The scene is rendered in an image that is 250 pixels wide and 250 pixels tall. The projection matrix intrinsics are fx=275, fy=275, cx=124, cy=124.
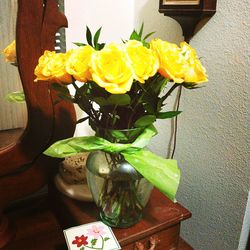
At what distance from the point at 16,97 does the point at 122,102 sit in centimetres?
35

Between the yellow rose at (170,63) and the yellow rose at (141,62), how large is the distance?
0.05 ft

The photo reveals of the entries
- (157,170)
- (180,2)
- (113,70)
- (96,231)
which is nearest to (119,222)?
(96,231)

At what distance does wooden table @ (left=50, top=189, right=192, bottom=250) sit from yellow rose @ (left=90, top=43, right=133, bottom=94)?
1.34 ft

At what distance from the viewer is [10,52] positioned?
730 millimetres

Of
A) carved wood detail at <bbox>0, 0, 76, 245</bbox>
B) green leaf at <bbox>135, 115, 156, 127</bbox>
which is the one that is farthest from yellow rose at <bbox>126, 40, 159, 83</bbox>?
carved wood detail at <bbox>0, 0, 76, 245</bbox>

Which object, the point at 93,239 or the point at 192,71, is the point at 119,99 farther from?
the point at 93,239

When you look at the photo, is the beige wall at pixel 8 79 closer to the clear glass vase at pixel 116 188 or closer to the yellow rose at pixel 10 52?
the yellow rose at pixel 10 52

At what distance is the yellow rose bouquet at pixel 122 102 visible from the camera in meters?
0.51

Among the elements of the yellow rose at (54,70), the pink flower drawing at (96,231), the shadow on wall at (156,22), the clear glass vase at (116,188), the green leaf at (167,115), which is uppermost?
the shadow on wall at (156,22)

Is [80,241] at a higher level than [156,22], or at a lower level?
lower

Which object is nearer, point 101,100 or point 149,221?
point 101,100

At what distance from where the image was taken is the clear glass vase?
2.22ft

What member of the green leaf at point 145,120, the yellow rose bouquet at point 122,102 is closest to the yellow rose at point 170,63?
the yellow rose bouquet at point 122,102

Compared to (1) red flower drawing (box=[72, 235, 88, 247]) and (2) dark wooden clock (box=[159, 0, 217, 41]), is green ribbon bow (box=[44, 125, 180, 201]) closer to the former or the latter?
(1) red flower drawing (box=[72, 235, 88, 247])
